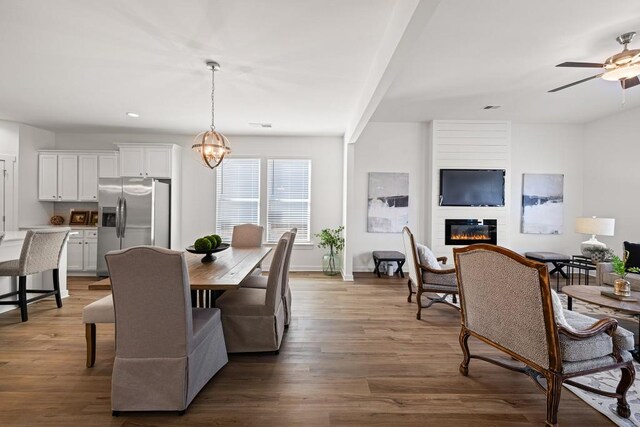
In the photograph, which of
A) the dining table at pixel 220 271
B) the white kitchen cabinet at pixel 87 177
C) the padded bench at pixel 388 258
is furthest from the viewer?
the white kitchen cabinet at pixel 87 177

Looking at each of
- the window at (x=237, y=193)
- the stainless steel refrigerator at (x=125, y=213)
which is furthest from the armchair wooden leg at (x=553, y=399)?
the stainless steel refrigerator at (x=125, y=213)

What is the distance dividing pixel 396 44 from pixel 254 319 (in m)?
2.41

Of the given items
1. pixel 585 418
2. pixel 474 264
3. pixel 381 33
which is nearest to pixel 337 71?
pixel 381 33

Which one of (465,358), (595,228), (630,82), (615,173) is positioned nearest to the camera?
(465,358)

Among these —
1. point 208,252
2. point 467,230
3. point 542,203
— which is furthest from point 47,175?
point 542,203

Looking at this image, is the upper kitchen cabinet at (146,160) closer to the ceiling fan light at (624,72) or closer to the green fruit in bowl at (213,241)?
the green fruit in bowl at (213,241)

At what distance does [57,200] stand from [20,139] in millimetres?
1184

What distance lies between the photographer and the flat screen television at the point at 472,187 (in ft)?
18.2

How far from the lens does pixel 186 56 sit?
9.75ft

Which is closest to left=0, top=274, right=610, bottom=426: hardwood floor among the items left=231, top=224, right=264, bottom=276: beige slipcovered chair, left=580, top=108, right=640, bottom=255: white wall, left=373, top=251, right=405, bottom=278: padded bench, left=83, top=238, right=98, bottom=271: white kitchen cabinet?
left=231, top=224, right=264, bottom=276: beige slipcovered chair

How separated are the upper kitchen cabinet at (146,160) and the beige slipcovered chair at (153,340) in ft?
14.1

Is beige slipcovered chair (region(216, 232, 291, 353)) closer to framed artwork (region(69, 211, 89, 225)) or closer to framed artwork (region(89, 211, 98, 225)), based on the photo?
framed artwork (region(89, 211, 98, 225))

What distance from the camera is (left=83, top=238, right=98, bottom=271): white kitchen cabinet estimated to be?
543 cm

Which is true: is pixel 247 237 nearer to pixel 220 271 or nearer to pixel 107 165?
pixel 220 271
